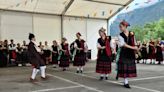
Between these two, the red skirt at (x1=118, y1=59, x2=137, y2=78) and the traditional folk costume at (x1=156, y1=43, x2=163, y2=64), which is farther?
the traditional folk costume at (x1=156, y1=43, x2=163, y2=64)

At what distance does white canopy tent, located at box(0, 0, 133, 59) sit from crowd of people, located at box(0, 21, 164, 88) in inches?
43.9

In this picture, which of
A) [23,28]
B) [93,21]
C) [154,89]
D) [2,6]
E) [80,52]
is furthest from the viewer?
[93,21]

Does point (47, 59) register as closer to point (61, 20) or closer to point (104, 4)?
point (61, 20)

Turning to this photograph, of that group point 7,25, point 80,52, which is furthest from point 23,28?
point 80,52

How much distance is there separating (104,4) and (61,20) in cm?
Result: 262

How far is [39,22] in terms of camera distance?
16.4 meters

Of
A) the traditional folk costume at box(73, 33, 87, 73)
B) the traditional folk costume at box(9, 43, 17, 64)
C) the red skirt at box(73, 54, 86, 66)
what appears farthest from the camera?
the traditional folk costume at box(9, 43, 17, 64)

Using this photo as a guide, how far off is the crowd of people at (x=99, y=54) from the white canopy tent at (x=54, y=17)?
A: 1.12 meters

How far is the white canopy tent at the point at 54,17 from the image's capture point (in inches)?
596

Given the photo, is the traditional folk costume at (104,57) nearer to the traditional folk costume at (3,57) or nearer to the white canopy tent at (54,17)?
the traditional folk costume at (3,57)

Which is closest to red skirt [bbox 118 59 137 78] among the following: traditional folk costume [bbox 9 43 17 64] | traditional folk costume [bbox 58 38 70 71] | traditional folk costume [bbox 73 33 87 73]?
traditional folk costume [bbox 73 33 87 73]

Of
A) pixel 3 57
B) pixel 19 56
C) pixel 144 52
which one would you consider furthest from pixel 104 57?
pixel 144 52

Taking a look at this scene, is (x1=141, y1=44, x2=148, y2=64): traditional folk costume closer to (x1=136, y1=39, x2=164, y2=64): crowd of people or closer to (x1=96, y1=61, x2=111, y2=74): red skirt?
(x1=136, y1=39, x2=164, y2=64): crowd of people

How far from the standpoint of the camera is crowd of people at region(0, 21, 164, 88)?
6973 millimetres
